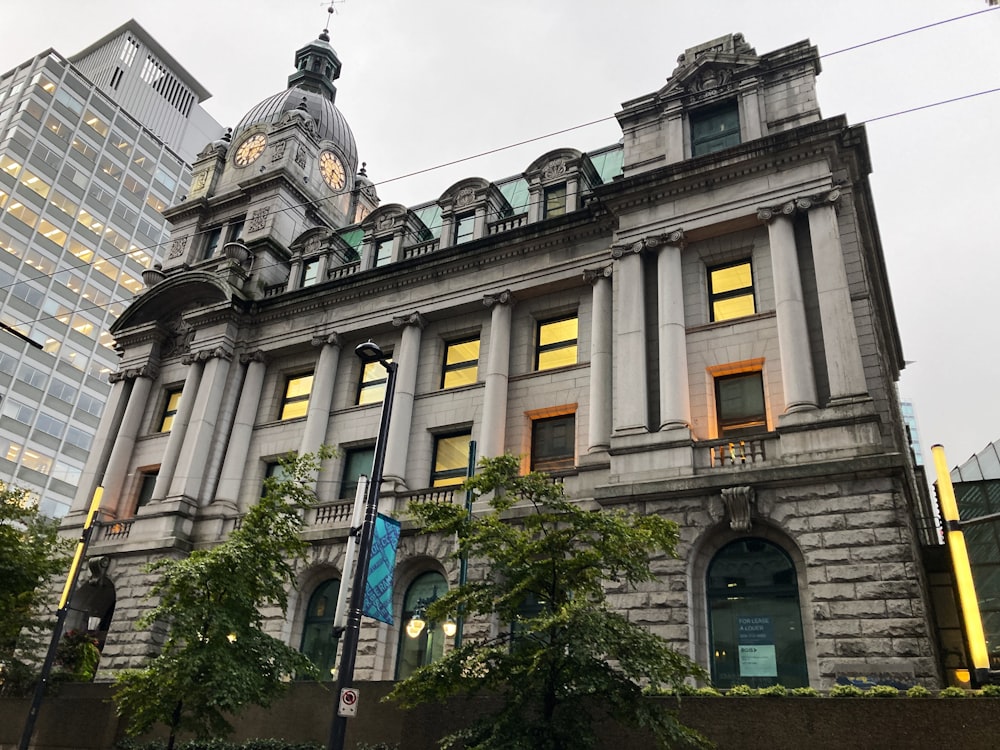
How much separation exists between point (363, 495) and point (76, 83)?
286 feet

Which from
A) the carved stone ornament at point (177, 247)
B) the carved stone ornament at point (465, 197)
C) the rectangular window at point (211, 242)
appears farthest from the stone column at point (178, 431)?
the carved stone ornament at point (465, 197)

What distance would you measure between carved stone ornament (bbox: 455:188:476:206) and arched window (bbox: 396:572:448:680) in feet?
50.0

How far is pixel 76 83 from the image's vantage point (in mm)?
82688

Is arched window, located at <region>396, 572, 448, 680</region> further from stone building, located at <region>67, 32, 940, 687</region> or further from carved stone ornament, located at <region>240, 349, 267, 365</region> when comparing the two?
carved stone ornament, located at <region>240, 349, 267, 365</region>

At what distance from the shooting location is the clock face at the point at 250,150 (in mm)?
41406

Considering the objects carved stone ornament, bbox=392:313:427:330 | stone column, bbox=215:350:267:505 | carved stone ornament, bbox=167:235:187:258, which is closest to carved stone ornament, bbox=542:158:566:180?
carved stone ornament, bbox=392:313:427:330

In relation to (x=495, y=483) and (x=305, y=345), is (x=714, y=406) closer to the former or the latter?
(x=495, y=483)

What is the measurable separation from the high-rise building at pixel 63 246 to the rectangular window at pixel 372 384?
42557 mm

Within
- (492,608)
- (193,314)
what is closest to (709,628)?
(492,608)

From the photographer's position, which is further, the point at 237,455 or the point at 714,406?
the point at 237,455

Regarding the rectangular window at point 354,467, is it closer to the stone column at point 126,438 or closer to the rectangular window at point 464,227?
the rectangular window at point 464,227

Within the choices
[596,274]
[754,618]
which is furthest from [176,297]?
[754,618]

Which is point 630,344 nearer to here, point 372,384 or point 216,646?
point 372,384

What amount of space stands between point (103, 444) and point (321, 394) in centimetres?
1152
